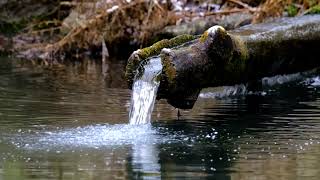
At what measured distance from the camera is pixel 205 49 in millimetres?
8773

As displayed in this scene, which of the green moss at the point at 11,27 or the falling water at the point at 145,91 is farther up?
the green moss at the point at 11,27

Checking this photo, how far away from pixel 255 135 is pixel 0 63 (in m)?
10.6

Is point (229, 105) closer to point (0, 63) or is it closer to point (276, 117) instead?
point (276, 117)

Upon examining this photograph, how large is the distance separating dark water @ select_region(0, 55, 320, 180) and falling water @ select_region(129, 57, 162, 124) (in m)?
0.14

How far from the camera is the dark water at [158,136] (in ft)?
20.7

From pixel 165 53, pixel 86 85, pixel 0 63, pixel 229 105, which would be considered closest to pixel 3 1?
pixel 0 63

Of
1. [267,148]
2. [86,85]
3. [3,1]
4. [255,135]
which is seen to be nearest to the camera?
[267,148]

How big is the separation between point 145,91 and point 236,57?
3.87 feet

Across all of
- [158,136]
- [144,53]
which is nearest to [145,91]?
[144,53]

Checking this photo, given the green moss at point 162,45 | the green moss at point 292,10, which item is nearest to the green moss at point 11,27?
the green moss at point 292,10

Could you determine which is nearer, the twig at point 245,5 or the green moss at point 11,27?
the twig at point 245,5

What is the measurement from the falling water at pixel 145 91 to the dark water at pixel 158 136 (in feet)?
0.47

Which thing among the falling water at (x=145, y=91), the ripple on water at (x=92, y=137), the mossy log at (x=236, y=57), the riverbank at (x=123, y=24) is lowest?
the ripple on water at (x=92, y=137)

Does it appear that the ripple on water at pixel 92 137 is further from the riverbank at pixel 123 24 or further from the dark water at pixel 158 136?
the riverbank at pixel 123 24
